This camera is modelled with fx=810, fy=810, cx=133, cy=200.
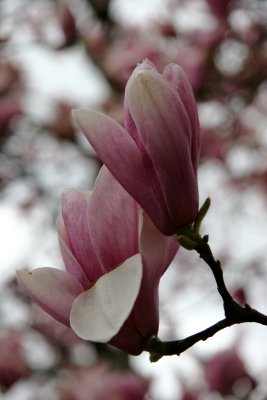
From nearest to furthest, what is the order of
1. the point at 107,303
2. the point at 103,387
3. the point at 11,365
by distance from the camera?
the point at 107,303
the point at 103,387
the point at 11,365

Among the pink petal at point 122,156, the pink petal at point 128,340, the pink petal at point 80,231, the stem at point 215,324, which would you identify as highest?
the pink petal at point 122,156

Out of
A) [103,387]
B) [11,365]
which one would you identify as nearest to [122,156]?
[103,387]

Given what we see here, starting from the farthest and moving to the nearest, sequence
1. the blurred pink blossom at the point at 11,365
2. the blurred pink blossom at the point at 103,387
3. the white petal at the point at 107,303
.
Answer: the blurred pink blossom at the point at 11,365, the blurred pink blossom at the point at 103,387, the white petal at the point at 107,303

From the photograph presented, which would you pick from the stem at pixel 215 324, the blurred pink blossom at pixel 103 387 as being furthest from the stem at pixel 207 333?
the blurred pink blossom at pixel 103 387

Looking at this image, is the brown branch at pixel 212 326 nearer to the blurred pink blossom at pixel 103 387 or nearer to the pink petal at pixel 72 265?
the pink petal at pixel 72 265

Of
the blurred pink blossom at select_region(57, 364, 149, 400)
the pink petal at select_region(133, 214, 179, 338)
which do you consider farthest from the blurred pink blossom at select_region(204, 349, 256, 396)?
the pink petal at select_region(133, 214, 179, 338)

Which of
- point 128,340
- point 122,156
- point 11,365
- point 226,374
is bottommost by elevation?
point 11,365

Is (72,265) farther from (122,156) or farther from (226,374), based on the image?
(226,374)
